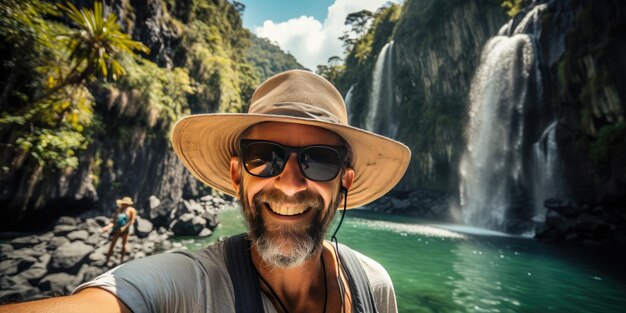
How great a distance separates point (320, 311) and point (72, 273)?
7455 millimetres

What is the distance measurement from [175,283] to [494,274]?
406 inches

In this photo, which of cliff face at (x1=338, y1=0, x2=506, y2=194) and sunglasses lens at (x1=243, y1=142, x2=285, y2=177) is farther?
cliff face at (x1=338, y1=0, x2=506, y2=194)

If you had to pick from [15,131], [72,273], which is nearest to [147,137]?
[15,131]

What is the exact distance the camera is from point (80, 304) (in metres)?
0.86

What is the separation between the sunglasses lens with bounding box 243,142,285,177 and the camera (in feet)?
4.73

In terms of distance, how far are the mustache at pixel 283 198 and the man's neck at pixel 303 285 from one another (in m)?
0.24

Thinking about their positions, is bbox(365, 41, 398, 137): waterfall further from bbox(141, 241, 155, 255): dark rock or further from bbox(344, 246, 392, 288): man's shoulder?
bbox(344, 246, 392, 288): man's shoulder

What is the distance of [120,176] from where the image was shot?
39.0 feet

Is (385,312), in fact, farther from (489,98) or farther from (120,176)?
(489,98)

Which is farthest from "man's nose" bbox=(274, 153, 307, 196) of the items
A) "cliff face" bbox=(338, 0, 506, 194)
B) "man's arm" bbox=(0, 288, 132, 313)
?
"cliff face" bbox=(338, 0, 506, 194)

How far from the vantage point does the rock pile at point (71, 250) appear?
212 inches

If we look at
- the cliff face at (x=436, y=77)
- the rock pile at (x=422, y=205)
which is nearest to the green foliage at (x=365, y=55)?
the cliff face at (x=436, y=77)

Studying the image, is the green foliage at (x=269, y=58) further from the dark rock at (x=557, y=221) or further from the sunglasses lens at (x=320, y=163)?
the sunglasses lens at (x=320, y=163)

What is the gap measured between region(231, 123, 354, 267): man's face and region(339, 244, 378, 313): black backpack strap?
0.72 feet
